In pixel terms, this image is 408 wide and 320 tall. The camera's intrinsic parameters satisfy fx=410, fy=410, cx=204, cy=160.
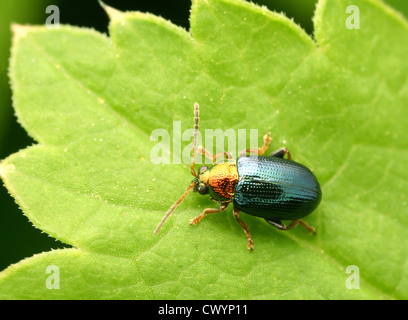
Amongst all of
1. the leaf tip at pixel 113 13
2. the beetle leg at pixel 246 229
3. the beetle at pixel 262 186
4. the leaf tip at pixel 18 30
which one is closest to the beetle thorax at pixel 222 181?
the beetle at pixel 262 186

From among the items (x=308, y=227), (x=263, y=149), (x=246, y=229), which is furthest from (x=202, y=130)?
(x=308, y=227)

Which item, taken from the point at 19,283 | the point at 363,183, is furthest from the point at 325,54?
the point at 19,283

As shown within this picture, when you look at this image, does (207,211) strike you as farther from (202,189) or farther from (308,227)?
(308,227)

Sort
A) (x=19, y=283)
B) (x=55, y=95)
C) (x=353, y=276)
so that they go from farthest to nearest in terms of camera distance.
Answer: (x=353, y=276) → (x=55, y=95) → (x=19, y=283)

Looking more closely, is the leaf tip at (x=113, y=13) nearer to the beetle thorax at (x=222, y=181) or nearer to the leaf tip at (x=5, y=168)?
the leaf tip at (x=5, y=168)
